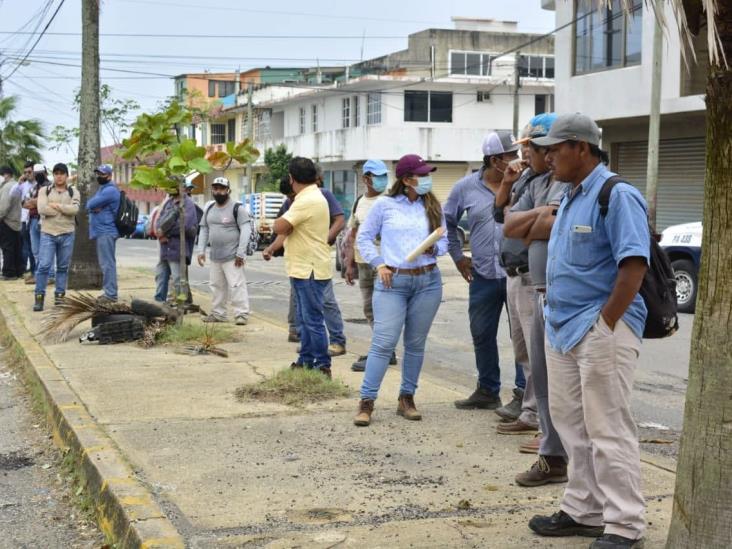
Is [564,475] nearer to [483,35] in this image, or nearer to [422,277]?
[422,277]

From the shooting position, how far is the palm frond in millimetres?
10609

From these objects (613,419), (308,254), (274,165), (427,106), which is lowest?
(613,419)

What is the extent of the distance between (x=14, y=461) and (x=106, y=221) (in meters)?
6.81

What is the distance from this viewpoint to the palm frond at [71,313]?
1061 cm

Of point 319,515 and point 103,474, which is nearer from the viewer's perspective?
point 319,515

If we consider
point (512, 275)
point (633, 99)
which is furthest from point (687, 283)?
point (633, 99)

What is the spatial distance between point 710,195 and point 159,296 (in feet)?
36.4

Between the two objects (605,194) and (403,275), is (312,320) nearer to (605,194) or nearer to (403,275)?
(403,275)

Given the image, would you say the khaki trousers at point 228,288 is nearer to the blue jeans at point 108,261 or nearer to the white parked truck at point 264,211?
the blue jeans at point 108,261

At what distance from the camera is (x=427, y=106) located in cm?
4738

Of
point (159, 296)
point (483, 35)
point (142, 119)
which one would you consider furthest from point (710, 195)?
point (483, 35)

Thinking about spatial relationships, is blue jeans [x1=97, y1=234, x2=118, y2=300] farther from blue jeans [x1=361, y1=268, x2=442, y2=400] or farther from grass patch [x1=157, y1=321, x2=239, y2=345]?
blue jeans [x1=361, y1=268, x2=442, y2=400]

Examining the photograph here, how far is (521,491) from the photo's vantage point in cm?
537

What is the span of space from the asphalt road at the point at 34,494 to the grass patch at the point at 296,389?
1533mm
